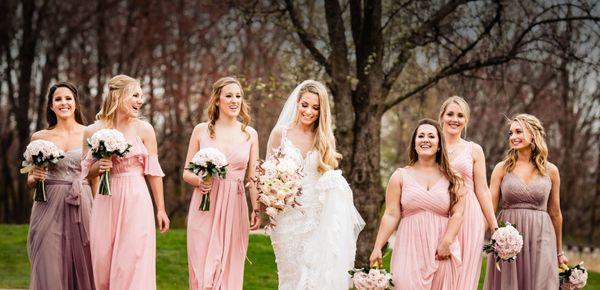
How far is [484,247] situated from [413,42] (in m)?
7.06

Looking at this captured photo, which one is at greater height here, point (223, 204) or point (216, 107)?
point (216, 107)

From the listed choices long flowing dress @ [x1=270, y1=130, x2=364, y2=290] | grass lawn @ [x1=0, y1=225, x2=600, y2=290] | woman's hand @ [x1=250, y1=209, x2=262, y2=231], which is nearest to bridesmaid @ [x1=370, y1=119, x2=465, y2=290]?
long flowing dress @ [x1=270, y1=130, x2=364, y2=290]

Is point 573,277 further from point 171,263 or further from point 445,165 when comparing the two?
point 171,263

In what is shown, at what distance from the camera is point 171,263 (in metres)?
16.5

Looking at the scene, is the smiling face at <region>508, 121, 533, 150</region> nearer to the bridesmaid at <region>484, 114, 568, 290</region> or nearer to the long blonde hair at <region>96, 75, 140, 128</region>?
the bridesmaid at <region>484, 114, 568, 290</region>

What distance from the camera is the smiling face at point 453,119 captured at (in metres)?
9.47

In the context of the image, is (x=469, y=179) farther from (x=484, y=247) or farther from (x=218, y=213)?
(x=218, y=213)

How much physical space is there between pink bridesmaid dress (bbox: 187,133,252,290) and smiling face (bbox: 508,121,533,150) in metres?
2.87

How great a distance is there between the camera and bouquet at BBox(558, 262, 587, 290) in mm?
9711

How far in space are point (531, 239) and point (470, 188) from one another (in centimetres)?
94

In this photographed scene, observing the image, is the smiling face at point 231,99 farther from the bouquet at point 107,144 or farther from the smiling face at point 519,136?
the smiling face at point 519,136

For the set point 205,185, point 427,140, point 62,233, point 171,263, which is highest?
point 427,140

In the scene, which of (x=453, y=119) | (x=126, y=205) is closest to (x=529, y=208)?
(x=453, y=119)

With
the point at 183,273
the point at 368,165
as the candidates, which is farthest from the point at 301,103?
the point at 183,273
